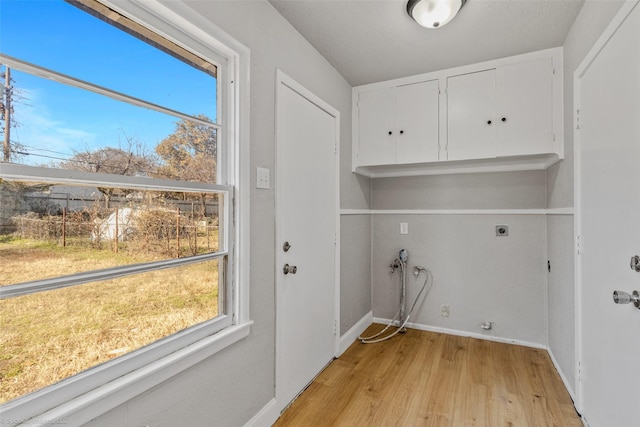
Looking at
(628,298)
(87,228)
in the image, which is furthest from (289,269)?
(628,298)

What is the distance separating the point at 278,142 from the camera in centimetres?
184

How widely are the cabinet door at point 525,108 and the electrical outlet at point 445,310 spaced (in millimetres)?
1554

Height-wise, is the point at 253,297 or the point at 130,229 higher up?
the point at 130,229

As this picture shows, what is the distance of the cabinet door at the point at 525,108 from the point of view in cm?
229

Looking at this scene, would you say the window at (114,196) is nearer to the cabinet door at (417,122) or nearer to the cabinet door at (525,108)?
the cabinet door at (417,122)

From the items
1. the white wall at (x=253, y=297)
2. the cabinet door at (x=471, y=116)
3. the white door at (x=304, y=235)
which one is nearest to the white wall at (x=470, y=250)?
the cabinet door at (x=471, y=116)

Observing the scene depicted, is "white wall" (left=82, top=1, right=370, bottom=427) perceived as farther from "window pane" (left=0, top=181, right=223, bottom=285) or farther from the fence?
"window pane" (left=0, top=181, right=223, bottom=285)

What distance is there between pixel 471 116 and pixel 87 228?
2.74m

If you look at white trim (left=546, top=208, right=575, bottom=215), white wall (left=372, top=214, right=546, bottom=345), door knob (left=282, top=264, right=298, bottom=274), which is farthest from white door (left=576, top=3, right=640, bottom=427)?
door knob (left=282, top=264, right=298, bottom=274)

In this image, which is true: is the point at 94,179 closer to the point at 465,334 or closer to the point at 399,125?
the point at 399,125

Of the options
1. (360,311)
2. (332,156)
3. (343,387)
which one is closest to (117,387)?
(343,387)

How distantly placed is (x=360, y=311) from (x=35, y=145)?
110 inches

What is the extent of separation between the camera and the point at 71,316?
977mm

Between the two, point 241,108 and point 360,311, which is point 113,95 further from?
point 360,311
